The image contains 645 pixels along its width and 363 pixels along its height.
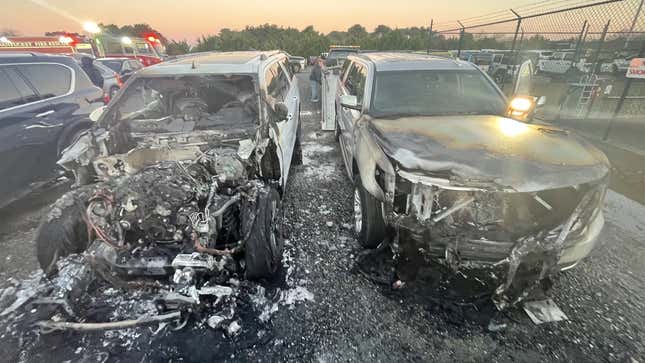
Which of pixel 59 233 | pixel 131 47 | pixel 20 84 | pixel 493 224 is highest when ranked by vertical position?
pixel 131 47

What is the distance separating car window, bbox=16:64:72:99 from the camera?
14.2ft

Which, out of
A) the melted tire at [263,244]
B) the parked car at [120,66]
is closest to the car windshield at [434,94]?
the melted tire at [263,244]

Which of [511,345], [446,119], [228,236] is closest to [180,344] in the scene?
[228,236]

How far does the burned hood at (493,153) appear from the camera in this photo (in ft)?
6.70

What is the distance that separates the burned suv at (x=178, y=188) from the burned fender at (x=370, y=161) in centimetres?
89

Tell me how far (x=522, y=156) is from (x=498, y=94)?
1.74 metres

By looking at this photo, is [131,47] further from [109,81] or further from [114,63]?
[109,81]

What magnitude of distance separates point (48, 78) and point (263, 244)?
4838mm

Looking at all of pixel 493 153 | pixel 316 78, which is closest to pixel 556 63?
pixel 316 78

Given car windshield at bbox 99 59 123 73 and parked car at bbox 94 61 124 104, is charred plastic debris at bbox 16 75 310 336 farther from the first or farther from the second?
car windshield at bbox 99 59 123 73

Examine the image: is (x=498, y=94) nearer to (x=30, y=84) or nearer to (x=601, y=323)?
(x=601, y=323)

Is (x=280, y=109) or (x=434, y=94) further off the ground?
(x=434, y=94)

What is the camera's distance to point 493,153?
89.2 inches

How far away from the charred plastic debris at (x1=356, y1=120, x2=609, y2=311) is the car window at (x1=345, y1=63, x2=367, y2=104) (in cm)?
166
